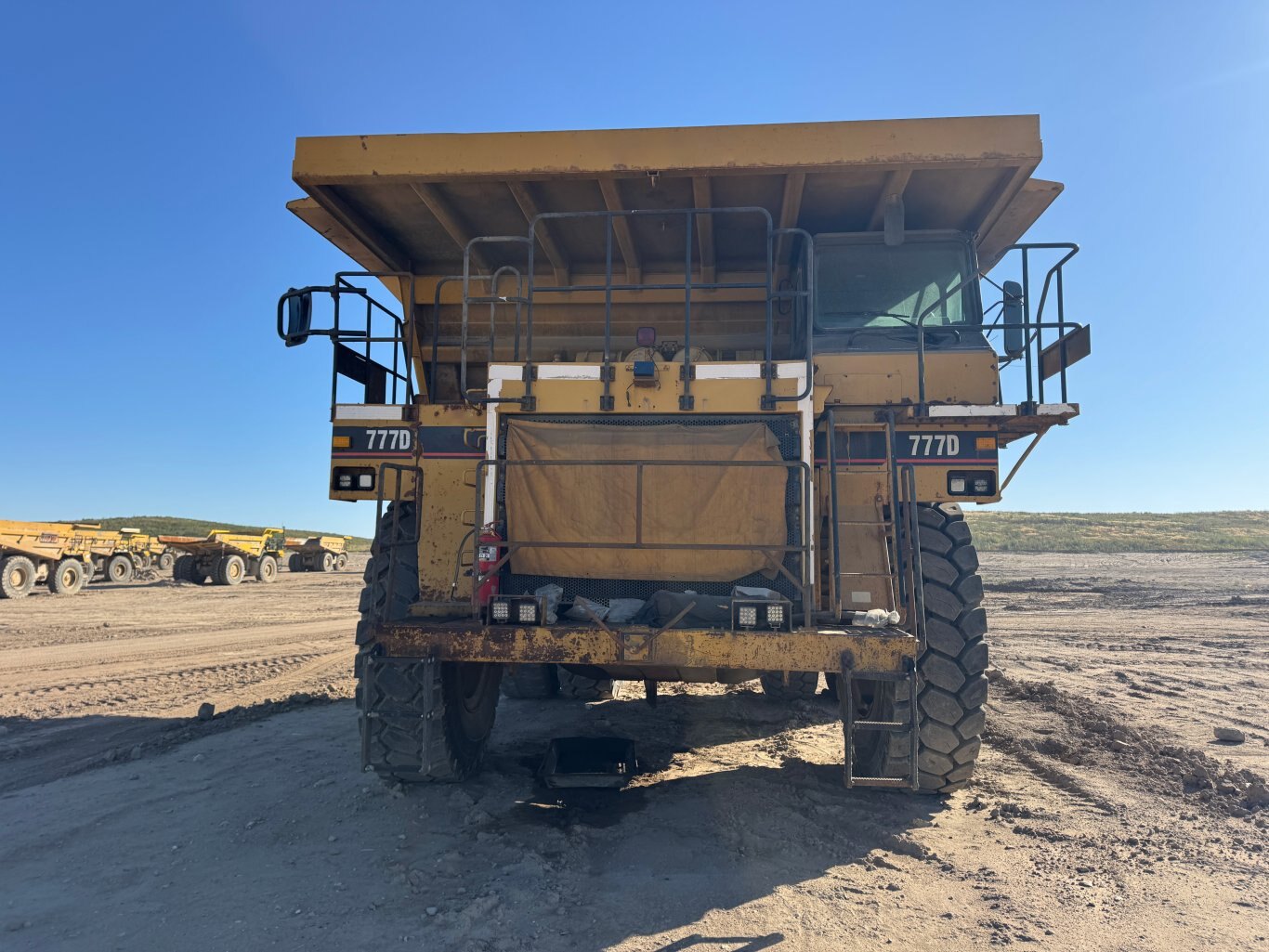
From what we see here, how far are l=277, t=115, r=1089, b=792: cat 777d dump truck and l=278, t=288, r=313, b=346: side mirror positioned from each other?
0.08 feet

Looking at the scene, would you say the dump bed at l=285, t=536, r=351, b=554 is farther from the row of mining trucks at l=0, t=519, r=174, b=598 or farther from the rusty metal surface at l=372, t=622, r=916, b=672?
the rusty metal surface at l=372, t=622, r=916, b=672

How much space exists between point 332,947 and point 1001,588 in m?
22.5

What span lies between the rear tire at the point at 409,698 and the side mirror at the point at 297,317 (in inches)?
53.0

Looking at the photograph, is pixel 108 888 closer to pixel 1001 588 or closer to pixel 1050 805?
pixel 1050 805

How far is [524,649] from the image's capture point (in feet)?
12.5

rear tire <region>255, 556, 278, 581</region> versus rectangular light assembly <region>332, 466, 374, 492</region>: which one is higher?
rectangular light assembly <region>332, 466, 374, 492</region>

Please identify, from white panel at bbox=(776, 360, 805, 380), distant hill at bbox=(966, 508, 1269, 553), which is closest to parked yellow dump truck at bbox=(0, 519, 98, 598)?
white panel at bbox=(776, 360, 805, 380)

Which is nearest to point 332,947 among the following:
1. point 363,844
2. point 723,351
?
point 363,844

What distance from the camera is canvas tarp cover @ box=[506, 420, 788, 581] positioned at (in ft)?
14.2

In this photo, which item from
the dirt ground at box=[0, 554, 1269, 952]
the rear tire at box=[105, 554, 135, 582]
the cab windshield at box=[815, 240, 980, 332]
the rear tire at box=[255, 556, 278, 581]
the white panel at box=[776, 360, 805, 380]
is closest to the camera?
the dirt ground at box=[0, 554, 1269, 952]

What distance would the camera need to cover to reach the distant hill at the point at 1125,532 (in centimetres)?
4256

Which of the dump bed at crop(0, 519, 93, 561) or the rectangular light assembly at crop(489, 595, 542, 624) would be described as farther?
the dump bed at crop(0, 519, 93, 561)

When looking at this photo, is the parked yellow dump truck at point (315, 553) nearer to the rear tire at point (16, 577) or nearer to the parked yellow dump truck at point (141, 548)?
the parked yellow dump truck at point (141, 548)

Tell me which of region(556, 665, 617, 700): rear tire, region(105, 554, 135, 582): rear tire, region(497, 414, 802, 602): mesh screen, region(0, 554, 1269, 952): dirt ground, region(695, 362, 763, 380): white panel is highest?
region(695, 362, 763, 380): white panel
